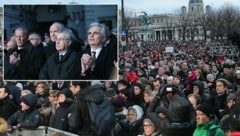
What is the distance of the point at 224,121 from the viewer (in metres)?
7.39

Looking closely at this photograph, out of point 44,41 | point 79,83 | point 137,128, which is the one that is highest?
point 44,41

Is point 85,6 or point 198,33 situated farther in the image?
point 198,33

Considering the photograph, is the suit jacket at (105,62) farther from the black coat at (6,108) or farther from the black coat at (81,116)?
the black coat at (6,108)

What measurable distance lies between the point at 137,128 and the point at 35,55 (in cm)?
163

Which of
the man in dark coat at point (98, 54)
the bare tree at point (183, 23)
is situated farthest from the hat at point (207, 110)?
the bare tree at point (183, 23)

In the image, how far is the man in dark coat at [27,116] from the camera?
26.0ft

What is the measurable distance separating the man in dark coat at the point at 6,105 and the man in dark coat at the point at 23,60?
1.61 metres

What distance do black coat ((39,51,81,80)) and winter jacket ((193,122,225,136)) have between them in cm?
188

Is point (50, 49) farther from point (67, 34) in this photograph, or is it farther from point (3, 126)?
point (3, 126)

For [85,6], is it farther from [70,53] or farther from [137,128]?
[137,128]

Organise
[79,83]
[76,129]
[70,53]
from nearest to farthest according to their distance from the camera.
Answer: [70,53]
[76,129]
[79,83]

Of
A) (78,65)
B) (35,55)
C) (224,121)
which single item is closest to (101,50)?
(78,65)

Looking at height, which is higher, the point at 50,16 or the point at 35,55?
the point at 50,16

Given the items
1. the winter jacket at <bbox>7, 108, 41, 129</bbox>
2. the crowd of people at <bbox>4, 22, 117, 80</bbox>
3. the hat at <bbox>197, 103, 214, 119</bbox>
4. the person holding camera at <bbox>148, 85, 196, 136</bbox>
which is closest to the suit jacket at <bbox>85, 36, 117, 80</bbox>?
the crowd of people at <bbox>4, 22, 117, 80</bbox>
